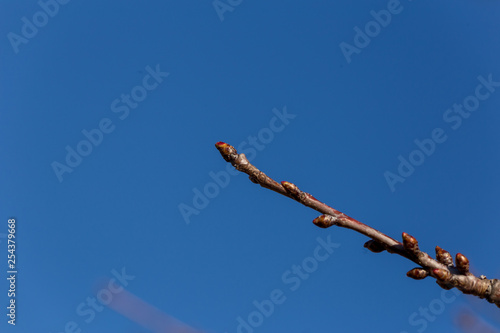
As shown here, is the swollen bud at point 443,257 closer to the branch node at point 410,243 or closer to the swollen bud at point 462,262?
the swollen bud at point 462,262

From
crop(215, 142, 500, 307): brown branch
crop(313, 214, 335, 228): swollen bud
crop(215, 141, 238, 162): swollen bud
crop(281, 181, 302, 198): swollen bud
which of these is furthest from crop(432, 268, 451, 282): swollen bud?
crop(215, 141, 238, 162): swollen bud

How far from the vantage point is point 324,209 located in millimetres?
2723

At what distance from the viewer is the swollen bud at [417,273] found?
272 cm

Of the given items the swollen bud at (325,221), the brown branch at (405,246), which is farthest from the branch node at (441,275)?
the swollen bud at (325,221)

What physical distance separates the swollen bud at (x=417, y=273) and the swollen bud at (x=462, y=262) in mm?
174

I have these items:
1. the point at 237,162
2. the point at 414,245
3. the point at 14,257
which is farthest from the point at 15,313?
the point at 414,245

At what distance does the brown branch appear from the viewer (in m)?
2.68

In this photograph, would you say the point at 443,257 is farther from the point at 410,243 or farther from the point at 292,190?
the point at 292,190

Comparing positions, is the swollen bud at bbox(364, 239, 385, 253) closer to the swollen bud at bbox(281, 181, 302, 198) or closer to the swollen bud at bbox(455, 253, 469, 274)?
the swollen bud at bbox(455, 253, 469, 274)

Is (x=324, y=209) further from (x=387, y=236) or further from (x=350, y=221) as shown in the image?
(x=387, y=236)

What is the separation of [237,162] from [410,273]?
1120mm

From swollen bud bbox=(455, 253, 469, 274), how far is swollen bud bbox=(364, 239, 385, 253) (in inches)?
15.5

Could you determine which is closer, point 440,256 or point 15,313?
point 440,256

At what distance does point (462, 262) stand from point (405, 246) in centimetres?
32
